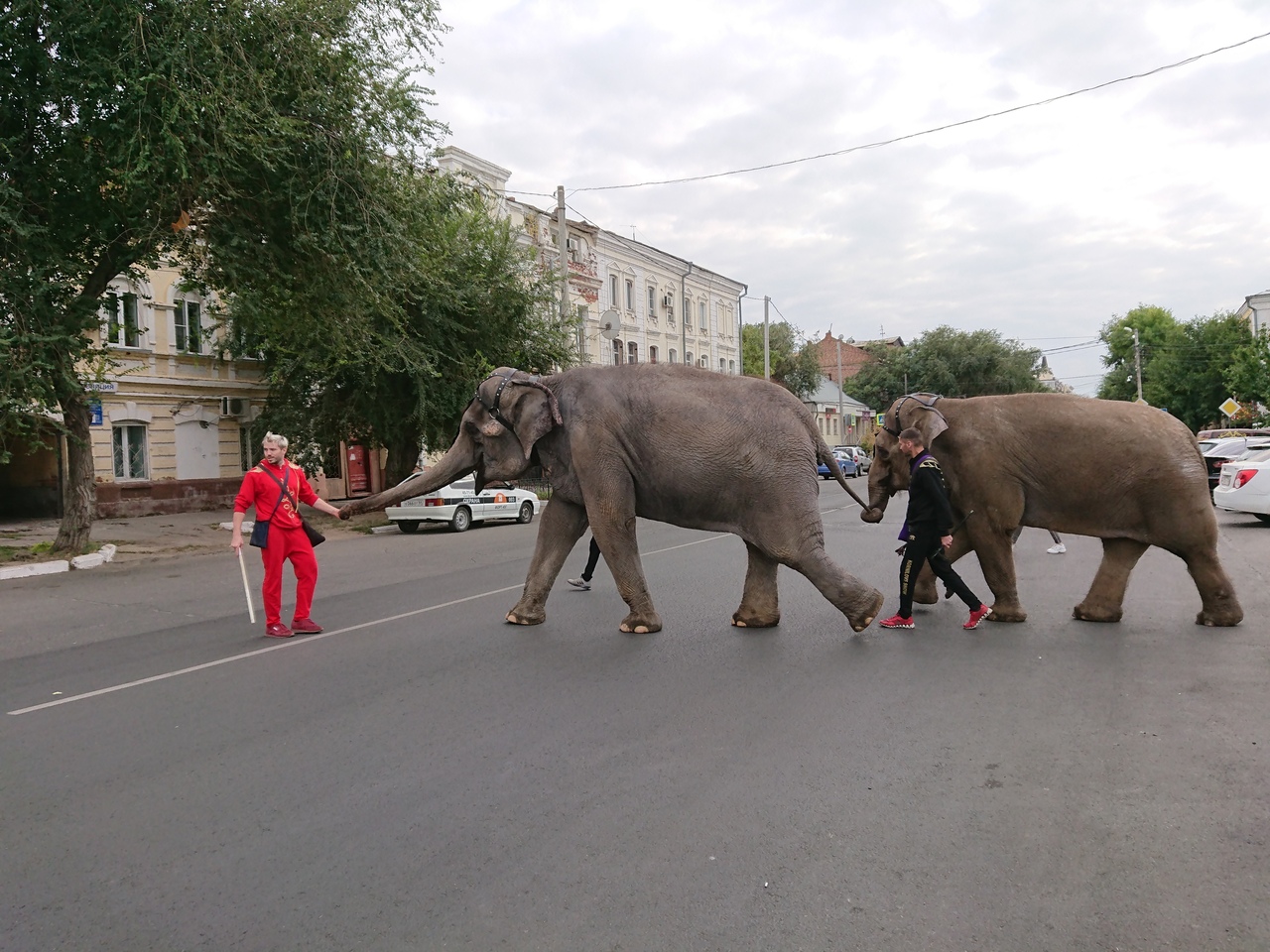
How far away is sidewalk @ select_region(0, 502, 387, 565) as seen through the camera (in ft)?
53.7

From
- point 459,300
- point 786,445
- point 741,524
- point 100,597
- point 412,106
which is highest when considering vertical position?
point 412,106

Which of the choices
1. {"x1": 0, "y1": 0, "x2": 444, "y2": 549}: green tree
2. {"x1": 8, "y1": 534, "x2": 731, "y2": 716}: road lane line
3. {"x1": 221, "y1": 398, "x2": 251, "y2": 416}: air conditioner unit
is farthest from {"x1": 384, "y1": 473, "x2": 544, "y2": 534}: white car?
{"x1": 8, "y1": 534, "x2": 731, "y2": 716}: road lane line

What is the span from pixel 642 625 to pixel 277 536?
3.06 meters

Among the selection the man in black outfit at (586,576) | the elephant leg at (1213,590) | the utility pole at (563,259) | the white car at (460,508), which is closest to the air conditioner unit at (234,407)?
the white car at (460,508)

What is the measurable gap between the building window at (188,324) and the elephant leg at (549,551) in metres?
19.3

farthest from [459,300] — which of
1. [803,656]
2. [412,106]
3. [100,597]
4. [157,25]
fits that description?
[803,656]

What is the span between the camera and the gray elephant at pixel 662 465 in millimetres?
7211

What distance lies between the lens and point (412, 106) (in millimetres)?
15742

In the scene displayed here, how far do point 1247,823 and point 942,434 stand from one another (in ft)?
15.2

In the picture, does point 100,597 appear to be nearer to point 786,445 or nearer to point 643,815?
point 786,445

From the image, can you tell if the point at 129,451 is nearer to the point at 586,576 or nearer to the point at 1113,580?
the point at 586,576

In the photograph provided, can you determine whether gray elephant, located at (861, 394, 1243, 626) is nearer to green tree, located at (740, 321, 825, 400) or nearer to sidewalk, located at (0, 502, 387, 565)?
sidewalk, located at (0, 502, 387, 565)

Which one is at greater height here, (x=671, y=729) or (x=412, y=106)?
→ (x=412, y=106)

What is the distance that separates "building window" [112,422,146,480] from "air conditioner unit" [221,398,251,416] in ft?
7.48
